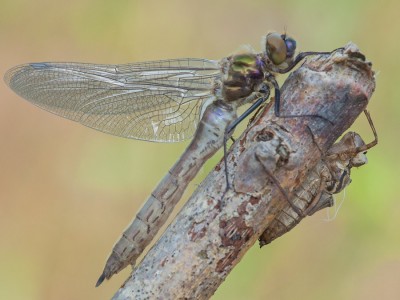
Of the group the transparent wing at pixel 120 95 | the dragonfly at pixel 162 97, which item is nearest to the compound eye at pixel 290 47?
the dragonfly at pixel 162 97

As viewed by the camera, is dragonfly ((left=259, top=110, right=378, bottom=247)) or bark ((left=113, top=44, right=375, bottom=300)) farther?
dragonfly ((left=259, top=110, right=378, bottom=247))

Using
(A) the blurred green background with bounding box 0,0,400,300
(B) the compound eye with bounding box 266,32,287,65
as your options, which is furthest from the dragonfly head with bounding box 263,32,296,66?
(A) the blurred green background with bounding box 0,0,400,300

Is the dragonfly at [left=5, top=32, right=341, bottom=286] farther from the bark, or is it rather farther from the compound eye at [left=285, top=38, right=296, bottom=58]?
the bark

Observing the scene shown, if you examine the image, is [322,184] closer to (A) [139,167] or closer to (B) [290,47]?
(B) [290,47]

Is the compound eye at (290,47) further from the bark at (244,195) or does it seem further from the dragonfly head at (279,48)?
the bark at (244,195)

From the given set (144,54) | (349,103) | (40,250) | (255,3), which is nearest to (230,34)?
(255,3)

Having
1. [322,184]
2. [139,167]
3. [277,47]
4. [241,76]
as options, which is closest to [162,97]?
[241,76]
